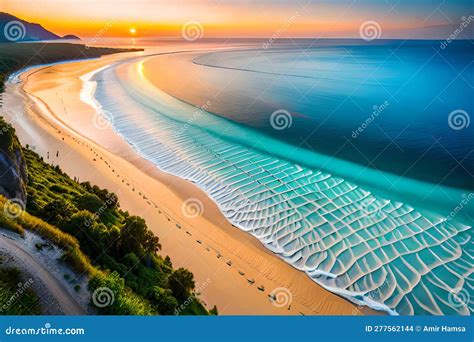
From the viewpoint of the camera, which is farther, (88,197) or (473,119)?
(473,119)

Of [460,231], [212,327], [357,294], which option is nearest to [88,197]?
[212,327]

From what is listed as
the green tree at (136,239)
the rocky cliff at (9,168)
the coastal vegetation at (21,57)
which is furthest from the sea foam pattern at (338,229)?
the coastal vegetation at (21,57)

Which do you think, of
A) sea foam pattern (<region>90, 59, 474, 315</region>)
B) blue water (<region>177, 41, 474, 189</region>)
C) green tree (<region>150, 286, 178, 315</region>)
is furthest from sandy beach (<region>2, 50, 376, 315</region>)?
blue water (<region>177, 41, 474, 189</region>)

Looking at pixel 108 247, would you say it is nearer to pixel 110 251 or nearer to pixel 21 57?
pixel 110 251

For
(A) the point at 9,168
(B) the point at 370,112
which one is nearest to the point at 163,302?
(A) the point at 9,168

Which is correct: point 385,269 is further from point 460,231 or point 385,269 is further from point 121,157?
point 121,157

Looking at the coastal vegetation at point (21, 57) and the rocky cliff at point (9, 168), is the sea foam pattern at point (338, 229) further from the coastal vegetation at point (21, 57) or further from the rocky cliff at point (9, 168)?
the coastal vegetation at point (21, 57)

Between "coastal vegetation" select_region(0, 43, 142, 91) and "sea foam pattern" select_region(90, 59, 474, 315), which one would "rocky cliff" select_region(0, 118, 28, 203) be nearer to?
"sea foam pattern" select_region(90, 59, 474, 315)
